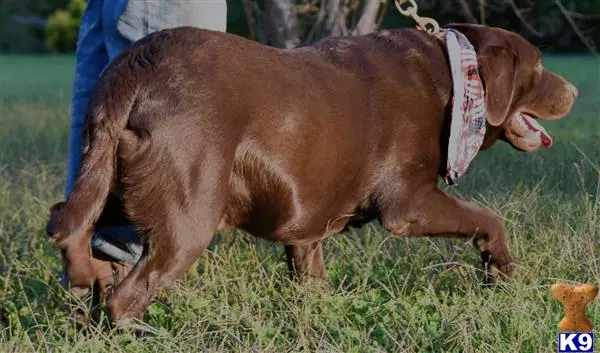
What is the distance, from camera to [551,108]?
5215 millimetres

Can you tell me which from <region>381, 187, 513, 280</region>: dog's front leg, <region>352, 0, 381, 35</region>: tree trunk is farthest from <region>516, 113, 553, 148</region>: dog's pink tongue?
<region>352, 0, 381, 35</region>: tree trunk

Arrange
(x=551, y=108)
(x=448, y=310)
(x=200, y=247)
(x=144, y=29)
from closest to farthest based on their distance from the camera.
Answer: (x=200, y=247) → (x=448, y=310) → (x=144, y=29) → (x=551, y=108)

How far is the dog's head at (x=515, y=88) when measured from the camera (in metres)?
4.92

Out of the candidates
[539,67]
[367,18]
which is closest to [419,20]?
[539,67]

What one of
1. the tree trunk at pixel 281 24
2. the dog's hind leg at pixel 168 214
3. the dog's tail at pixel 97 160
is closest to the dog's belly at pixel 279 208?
the dog's hind leg at pixel 168 214

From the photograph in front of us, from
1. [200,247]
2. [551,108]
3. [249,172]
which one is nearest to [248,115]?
[249,172]

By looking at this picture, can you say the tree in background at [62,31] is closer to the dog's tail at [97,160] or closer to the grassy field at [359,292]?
the grassy field at [359,292]

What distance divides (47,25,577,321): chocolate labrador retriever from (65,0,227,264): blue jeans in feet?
1.53

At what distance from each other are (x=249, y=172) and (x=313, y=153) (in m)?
0.28

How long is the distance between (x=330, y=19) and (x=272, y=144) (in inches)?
141

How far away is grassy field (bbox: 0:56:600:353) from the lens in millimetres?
4160

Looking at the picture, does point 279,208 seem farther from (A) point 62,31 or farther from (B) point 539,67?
(A) point 62,31

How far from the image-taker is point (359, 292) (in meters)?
4.88

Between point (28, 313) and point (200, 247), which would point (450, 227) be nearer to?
point (200, 247)
